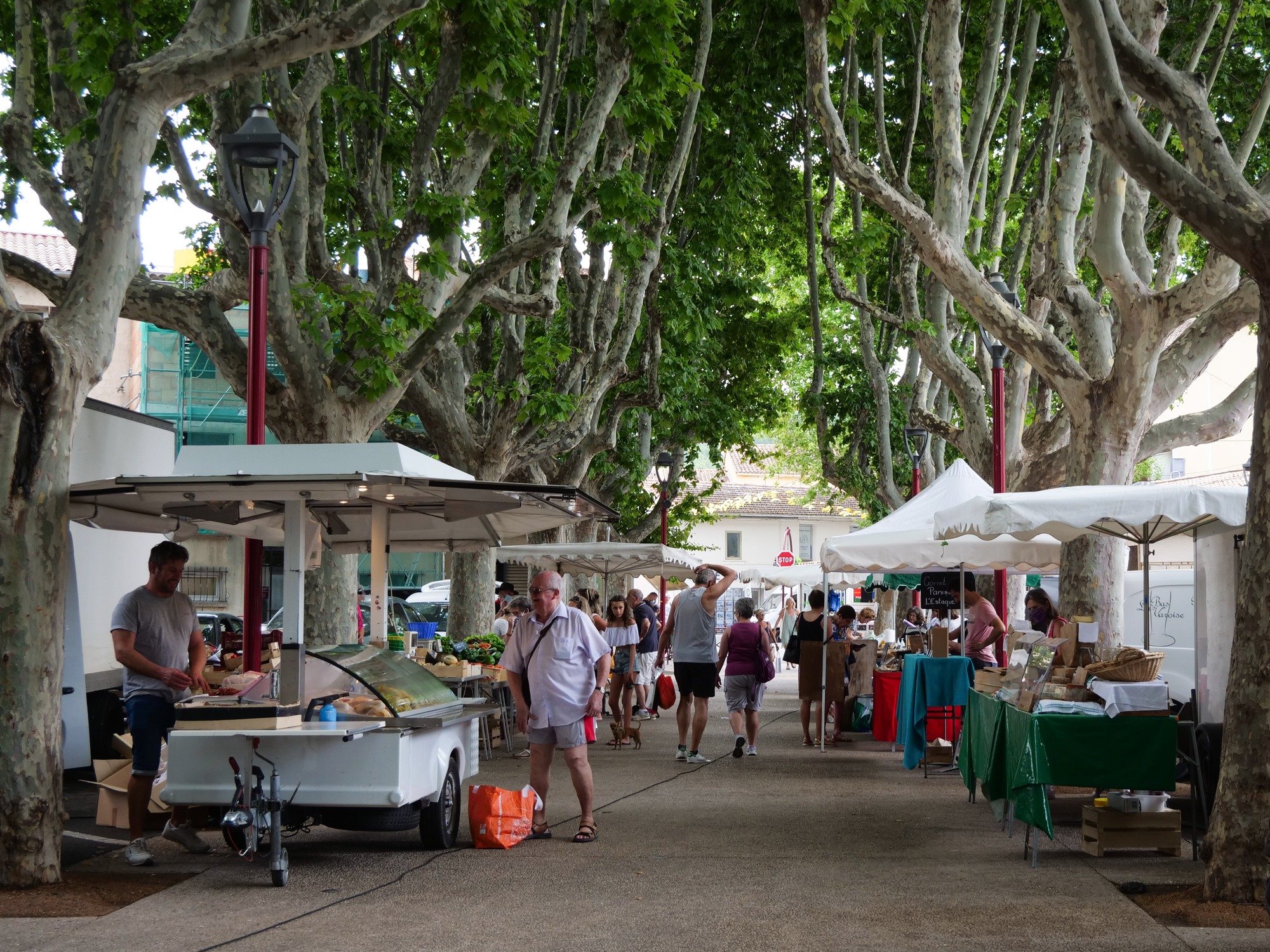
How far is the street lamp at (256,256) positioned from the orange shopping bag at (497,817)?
218cm

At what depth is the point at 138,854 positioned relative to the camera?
835 cm

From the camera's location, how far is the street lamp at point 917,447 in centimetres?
2756

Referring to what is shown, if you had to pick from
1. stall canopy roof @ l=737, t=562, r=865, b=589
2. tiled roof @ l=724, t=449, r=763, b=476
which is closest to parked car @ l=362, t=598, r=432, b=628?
stall canopy roof @ l=737, t=562, r=865, b=589

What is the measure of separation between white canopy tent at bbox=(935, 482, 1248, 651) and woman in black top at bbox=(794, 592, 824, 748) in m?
5.69

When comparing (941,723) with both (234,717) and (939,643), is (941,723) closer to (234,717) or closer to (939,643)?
(939,643)

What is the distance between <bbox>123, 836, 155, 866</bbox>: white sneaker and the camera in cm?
834

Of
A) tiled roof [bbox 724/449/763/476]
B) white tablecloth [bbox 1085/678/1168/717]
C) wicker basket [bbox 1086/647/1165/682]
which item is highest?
tiled roof [bbox 724/449/763/476]

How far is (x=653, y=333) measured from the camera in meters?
23.0

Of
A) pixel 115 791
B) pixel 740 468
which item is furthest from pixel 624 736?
pixel 740 468

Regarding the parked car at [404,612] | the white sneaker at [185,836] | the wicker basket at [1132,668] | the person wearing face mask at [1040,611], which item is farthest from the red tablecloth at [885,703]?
the parked car at [404,612]

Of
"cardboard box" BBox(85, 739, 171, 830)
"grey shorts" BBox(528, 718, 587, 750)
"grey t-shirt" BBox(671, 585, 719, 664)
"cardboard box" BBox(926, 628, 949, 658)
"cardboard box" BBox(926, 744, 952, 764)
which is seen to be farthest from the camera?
"cardboard box" BBox(926, 744, 952, 764)

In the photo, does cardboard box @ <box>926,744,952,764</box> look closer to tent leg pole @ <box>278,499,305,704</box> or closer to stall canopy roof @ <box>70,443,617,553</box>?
stall canopy roof @ <box>70,443,617,553</box>

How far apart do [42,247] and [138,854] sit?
3678cm

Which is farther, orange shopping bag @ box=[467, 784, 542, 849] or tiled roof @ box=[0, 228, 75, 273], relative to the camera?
tiled roof @ box=[0, 228, 75, 273]
